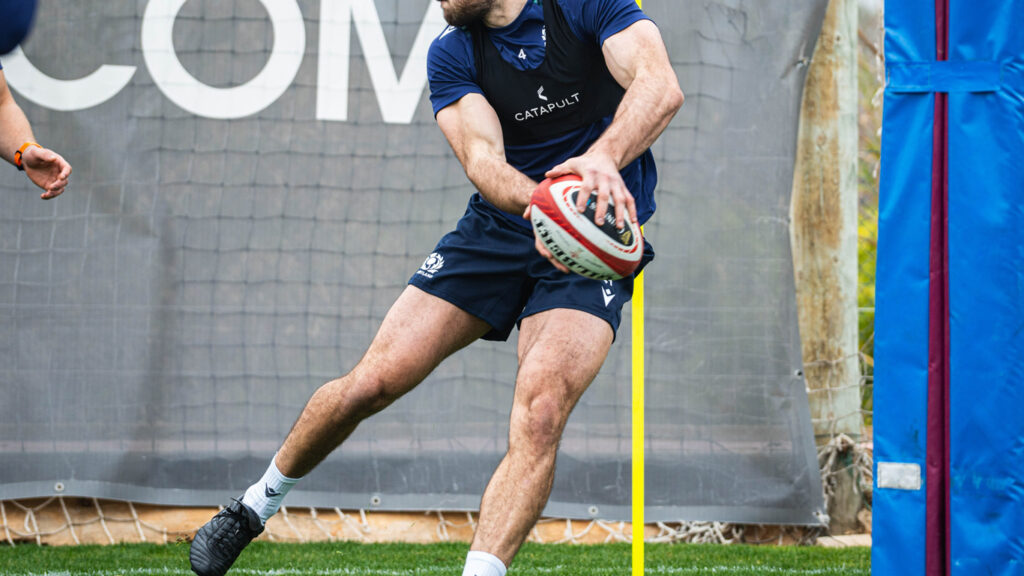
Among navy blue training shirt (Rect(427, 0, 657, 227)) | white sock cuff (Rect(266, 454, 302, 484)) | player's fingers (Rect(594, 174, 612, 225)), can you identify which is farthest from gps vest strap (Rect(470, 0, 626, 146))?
white sock cuff (Rect(266, 454, 302, 484))

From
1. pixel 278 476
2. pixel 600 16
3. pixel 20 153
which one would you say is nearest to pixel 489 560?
pixel 278 476

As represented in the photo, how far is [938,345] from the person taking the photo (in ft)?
9.27

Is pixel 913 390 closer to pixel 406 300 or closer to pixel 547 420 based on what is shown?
pixel 547 420

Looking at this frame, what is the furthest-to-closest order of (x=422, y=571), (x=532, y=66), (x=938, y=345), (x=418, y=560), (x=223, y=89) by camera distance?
(x=223, y=89), (x=418, y=560), (x=422, y=571), (x=532, y=66), (x=938, y=345)

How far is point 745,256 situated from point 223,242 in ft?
8.29

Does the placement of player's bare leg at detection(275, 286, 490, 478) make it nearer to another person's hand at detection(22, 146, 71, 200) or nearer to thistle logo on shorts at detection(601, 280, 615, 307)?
thistle logo on shorts at detection(601, 280, 615, 307)

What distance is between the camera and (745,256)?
4.84 meters

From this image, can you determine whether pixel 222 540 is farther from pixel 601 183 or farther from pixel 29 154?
pixel 601 183

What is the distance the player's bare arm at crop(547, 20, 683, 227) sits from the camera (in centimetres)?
240

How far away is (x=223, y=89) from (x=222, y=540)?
2587 millimetres

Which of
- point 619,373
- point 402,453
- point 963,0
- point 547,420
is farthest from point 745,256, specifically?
point 547,420

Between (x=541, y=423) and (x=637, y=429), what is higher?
(x=541, y=423)

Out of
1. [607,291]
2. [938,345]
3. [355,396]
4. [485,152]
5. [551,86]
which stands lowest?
[355,396]

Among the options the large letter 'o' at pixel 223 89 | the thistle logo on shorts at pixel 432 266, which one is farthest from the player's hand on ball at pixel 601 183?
the large letter 'o' at pixel 223 89
